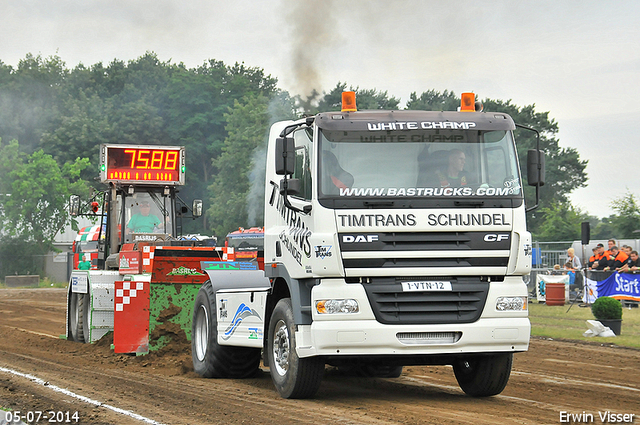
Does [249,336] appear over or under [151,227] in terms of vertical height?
under

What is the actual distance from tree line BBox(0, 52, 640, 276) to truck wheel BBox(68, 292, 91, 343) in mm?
23068

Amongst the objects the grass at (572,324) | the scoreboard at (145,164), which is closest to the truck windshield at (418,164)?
the grass at (572,324)

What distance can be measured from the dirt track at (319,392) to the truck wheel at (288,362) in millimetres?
151

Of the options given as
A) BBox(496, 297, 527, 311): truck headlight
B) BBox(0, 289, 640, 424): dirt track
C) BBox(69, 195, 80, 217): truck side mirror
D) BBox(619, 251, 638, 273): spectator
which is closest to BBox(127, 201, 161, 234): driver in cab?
BBox(69, 195, 80, 217): truck side mirror

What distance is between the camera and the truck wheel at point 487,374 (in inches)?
368

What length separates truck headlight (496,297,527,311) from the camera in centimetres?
883

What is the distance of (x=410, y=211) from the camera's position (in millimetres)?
8695

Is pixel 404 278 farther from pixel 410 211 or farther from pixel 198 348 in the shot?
pixel 198 348

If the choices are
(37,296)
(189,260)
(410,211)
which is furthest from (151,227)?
A: (37,296)

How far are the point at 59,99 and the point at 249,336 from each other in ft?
245

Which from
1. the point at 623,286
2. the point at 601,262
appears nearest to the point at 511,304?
the point at 623,286

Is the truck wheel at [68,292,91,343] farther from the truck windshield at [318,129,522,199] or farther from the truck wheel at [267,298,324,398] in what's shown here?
the truck windshield at [318,129,522,199]

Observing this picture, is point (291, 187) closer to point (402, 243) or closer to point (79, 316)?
point (402, 243)

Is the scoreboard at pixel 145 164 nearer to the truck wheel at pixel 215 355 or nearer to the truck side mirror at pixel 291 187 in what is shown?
the truck wheel at pixel 215 355
